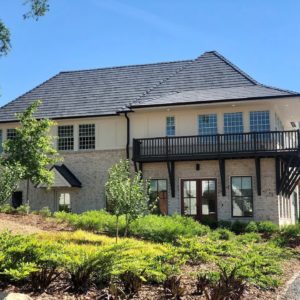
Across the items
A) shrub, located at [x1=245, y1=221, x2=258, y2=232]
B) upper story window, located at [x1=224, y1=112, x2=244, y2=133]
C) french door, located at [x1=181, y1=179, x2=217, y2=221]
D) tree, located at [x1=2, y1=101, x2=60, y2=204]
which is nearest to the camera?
shrub, located at [x1=245, y1=221, x2=258, y2=232]

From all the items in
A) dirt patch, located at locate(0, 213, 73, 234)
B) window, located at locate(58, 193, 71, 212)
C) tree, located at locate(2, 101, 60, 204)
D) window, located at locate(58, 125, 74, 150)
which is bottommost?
dirt patch, located at locate(0, 213, 73, 234)

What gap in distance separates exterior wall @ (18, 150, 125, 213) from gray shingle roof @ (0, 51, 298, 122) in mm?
2635

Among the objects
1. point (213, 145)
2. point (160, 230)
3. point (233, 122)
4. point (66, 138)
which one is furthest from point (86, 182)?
point (160, 230)

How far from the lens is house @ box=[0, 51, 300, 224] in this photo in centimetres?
2941

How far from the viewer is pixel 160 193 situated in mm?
31422

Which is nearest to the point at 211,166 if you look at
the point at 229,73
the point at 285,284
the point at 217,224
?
the point at 217,224

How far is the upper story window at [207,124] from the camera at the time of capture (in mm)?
31094

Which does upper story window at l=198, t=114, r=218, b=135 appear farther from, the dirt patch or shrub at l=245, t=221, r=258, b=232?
the dirt patch

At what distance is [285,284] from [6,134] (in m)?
27.2

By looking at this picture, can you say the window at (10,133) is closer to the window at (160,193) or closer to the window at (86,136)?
the window at (86,136)

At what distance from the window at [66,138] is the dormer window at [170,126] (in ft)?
21.1

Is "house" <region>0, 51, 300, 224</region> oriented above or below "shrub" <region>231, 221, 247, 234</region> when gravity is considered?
above

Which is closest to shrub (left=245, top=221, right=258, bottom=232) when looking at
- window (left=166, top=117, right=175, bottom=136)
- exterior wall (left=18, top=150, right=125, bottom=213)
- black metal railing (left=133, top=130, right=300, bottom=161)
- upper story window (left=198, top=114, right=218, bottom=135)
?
black metal railing (left=133, top=130, right=300, bottom=161)

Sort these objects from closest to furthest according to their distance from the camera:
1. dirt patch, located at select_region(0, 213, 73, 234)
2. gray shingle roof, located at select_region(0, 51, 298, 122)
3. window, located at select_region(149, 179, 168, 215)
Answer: dirt patch, located at select_region(0, 213, 73, 234), window, located at select_region(149, 179, 168, 215), gray shingle roof, located at select_region(0, 51, 298, 122)
